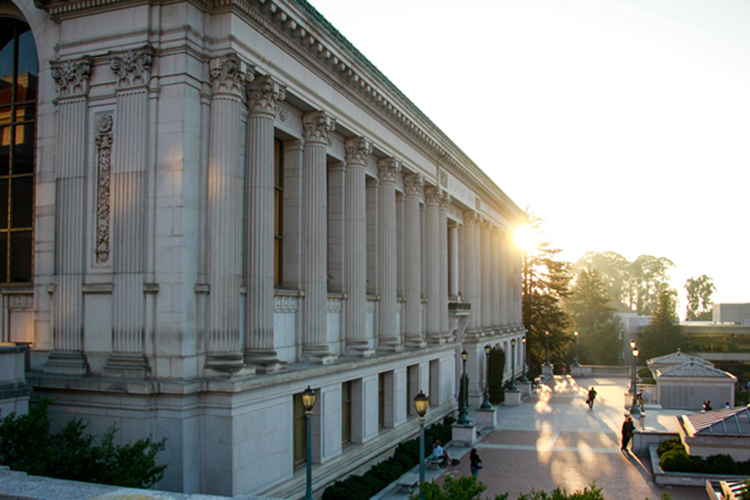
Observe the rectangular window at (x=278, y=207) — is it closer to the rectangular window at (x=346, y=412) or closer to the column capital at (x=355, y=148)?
Result: the column capital at (x=355, y=148)

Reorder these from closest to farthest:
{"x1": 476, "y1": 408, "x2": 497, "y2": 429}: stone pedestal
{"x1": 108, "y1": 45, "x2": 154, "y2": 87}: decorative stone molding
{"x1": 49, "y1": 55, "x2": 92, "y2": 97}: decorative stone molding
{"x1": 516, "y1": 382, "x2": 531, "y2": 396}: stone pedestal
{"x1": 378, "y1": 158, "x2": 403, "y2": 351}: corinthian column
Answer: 1. {"x1": 108, "y1": 45, "x2": 154, "y2": 87}: decorative stone molding
2. {"x1": 49, "y1": 55, "x2": 92, "y2": 97}: decorative stone molding
3. {"x1": 378, "y1": 158, "x2": 403, "y2": 351}: corinthian column
4. {"x1": 476, "y1": 408, "x2": 497, "y2": 429}: stone pedestal
5. {"x1": 516, "y1": 382, "x2": 531, "y2": 396}: stone pedestal

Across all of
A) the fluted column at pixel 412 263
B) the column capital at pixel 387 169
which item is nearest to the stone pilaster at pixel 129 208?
the column capital at pixel 387 169

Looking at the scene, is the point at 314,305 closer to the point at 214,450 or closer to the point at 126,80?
the point at 214,450

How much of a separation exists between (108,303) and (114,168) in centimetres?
361

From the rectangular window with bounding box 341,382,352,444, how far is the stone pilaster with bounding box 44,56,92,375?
392 inches

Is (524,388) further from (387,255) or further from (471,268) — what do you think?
(387,255)

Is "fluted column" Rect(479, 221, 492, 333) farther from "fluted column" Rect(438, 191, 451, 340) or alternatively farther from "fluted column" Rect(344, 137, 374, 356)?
"fluted column" Rect(344, 137, 374, 356)

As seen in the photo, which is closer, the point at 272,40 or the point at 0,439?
the point at 0,439

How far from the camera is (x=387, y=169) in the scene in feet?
97.2

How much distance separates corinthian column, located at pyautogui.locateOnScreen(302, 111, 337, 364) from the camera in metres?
21.8

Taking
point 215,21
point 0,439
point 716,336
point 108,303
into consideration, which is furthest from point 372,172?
point 716,336

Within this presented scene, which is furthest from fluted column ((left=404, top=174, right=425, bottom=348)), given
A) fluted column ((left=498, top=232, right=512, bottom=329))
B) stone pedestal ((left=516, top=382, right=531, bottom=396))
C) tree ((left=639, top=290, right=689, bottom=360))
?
tree ((left=639, top=290, right=689, bottom=360))

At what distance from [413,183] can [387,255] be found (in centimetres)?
549

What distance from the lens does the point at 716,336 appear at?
8075 centimetres
